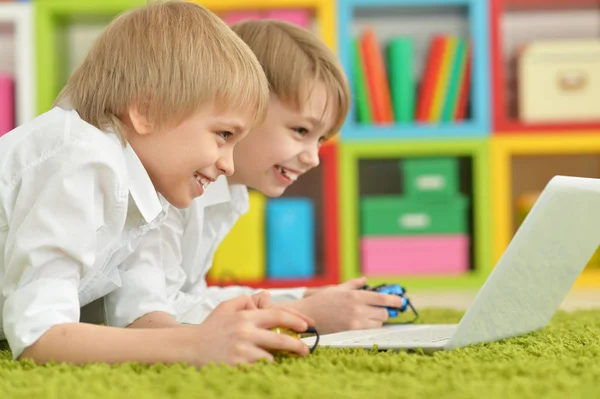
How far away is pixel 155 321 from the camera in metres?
1.02

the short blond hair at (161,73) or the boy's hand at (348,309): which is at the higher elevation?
the short blond hair at (161,73)

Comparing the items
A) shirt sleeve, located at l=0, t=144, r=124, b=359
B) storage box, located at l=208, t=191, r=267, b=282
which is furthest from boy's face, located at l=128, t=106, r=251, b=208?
storage box, located at l=208, t=191, r=267, b=282

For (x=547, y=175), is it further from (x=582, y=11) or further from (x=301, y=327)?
(x=301, y=327)

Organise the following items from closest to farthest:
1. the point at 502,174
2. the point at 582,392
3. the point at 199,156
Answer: the point at 582,392, the point at 199,156, the point at 502,174

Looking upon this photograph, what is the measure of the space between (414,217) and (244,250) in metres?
0.50

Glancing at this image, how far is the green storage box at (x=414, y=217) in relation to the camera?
7.64ft

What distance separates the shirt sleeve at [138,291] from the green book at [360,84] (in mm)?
1357

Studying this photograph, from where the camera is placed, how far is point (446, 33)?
2.62 metres

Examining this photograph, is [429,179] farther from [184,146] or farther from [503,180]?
[184,146]

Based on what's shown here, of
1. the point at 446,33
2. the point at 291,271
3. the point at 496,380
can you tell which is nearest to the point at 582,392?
the point at 496,380

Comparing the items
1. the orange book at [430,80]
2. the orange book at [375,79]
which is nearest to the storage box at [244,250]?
the orange book at [375,79]

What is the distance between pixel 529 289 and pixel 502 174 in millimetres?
1381

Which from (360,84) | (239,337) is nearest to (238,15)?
(360,84)

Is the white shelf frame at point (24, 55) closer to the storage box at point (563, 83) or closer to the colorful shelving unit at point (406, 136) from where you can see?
the colorful shelving unit at point (406, 136)
